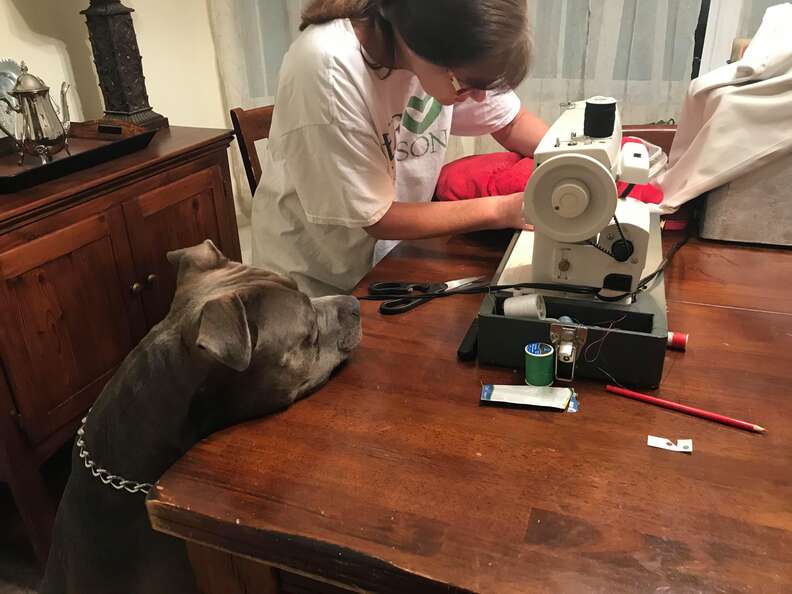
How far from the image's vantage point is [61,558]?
3.53 ft

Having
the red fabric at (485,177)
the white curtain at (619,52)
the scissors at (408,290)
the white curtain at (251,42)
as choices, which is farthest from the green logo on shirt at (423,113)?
the white curtain at (251,42)

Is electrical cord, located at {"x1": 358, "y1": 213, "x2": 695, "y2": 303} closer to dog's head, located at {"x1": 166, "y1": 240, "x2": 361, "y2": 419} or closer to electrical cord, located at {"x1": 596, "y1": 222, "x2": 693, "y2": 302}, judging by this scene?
electrical cord, located at {"x1": 596, "y1": 222, "x2": 693, "y2": 302}

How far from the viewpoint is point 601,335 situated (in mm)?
926

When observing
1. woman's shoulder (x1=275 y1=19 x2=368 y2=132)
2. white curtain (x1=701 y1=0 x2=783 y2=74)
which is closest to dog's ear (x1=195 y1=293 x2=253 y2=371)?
woman's shoulder (x1=275 y1=19 x2=368 y2=132)

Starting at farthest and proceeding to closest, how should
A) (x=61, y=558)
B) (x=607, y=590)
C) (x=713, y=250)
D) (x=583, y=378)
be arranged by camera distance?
(x=713, y=250)
(x=61, y=558)
(x=583, y=378)
(x=607, y=590)

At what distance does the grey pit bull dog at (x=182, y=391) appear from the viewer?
36.0 inches

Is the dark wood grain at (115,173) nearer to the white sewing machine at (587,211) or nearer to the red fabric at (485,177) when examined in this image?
the red fabric at (485,177)

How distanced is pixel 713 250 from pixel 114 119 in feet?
5.92

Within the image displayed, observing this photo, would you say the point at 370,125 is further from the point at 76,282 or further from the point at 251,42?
the point at 251,42

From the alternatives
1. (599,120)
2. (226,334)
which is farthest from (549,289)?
(226,334)

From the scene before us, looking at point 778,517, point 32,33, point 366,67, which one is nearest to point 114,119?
point 32,33

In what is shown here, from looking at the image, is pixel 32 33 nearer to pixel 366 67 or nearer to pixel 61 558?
pixel 366 67

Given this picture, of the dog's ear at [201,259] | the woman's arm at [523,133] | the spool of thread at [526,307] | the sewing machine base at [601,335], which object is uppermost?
the woman's arm at [523,133]

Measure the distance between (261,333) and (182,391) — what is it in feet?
0.45
